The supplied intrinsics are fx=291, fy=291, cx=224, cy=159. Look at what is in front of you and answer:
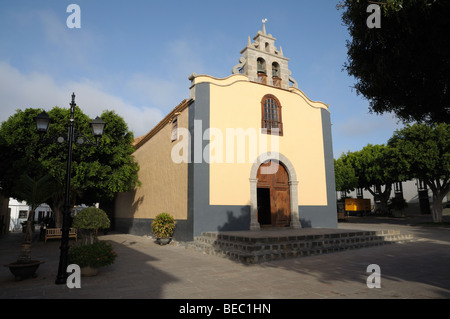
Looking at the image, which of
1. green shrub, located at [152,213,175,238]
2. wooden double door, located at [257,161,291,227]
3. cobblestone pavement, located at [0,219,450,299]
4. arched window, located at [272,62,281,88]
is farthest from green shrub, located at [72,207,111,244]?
arched window, located at [272,62,281,88]

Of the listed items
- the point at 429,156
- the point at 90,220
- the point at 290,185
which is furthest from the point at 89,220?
the point at 429,156

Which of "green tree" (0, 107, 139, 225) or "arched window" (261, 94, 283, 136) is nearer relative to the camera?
"green tree" (0, 107, 139, 225)

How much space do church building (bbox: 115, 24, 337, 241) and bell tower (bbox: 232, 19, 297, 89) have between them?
0.17 feet

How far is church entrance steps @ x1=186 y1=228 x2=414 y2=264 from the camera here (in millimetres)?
8945

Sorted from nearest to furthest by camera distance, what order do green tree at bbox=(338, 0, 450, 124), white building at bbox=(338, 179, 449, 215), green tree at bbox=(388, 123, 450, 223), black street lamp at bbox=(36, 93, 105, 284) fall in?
green tree at bbox=(338, 0, 450, 124) < black street lamp at bbox=(36, 93, 105, 284) < green tree at bbox=(388, 123, 450, 223) < white building at bbox=(338, 179, 449, 215)

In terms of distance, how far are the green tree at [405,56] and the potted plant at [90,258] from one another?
720cm

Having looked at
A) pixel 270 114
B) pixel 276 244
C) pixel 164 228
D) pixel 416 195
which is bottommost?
pixel 276 244

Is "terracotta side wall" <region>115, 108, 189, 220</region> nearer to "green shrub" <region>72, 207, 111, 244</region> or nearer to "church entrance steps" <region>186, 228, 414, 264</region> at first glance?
"church entrance steps" <region>186, 228, 414, 264</region>

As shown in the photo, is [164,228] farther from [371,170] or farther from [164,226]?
[371,170]

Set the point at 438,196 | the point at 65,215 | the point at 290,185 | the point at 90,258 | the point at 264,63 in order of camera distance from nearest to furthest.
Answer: the point at 65,215 → the point at 90,258 → the point at 290,185 → the point at 264,63 → the point at 438,196

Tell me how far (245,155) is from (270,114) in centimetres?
281

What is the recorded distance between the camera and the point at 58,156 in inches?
530

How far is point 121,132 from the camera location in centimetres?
1622

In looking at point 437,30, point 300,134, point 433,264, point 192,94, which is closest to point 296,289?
point 433,264
